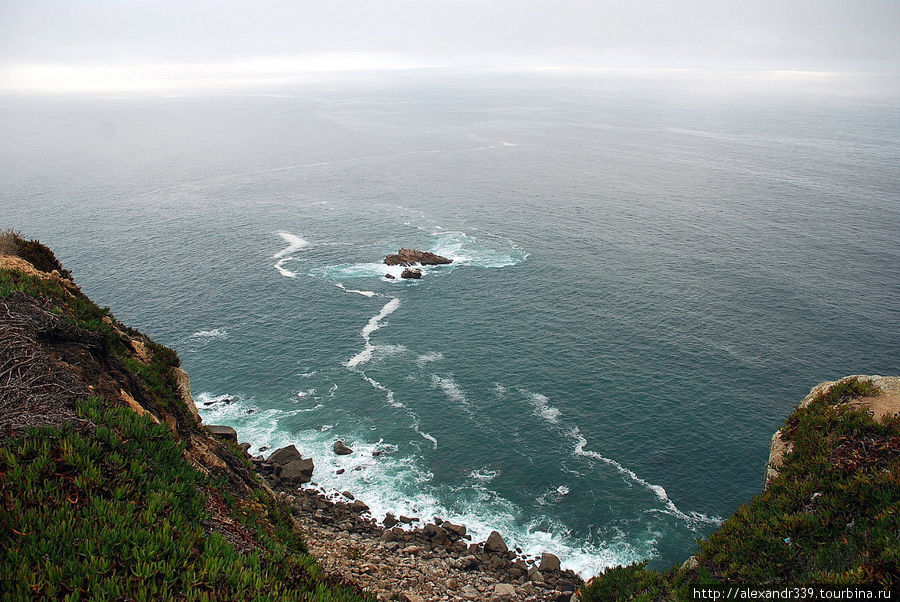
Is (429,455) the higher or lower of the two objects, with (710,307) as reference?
lower

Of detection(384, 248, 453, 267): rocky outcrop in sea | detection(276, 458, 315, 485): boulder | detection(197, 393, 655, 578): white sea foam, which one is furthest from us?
detection(384, 248, 453, 267): rocky outcrop in sea

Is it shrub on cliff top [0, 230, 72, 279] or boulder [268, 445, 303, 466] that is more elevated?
shrub on cliff top [0, 230, 72, 279]

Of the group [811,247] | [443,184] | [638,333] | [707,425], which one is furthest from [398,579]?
[443,184]

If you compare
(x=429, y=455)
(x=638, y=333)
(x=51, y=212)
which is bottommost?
(x=429, y=455)

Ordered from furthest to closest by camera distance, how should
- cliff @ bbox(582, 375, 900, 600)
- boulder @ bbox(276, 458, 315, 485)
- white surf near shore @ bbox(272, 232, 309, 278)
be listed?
white surf near shore @ bbox(272, 232, 309, 278) → boulder @ bbox(276, 458, 315, 485) → cliff @ bbox(582, 375, 900, 600)

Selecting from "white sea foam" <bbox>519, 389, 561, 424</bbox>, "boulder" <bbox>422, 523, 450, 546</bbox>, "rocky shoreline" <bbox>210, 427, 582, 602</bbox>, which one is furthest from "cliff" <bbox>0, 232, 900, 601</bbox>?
"white sea foam" <bbox>519, 389, 561, 424</bbox>

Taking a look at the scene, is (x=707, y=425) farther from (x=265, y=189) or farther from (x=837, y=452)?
(x=265, y=189)

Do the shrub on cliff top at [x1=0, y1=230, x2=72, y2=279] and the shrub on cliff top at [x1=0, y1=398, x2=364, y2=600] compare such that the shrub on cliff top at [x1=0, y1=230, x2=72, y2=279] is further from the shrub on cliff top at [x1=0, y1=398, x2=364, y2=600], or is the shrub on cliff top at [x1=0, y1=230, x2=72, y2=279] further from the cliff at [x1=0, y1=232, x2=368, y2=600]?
the shrub on cliff top at [x1=0, y1=398, x2=364, y2=600]

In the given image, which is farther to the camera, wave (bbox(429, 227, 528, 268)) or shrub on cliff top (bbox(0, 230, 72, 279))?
wave (bbox(429, 227, 528, 268))

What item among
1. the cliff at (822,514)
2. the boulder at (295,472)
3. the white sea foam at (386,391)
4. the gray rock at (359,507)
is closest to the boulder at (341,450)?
the boulder at (295,472)
